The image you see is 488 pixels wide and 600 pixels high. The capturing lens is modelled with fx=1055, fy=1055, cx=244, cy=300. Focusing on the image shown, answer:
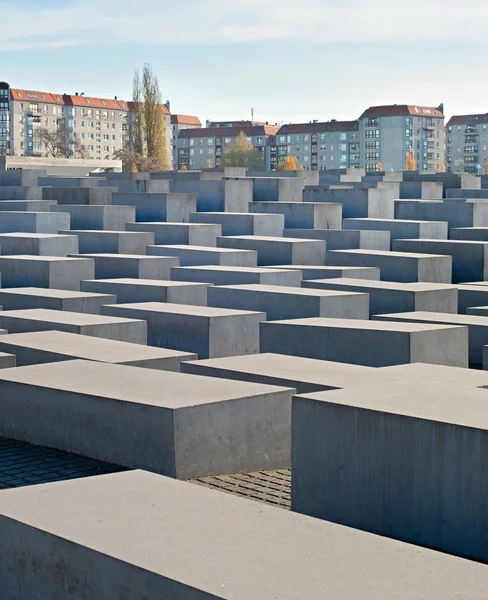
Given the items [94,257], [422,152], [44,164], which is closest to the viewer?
[94,257]

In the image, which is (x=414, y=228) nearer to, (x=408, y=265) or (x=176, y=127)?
(x=408, y=265)

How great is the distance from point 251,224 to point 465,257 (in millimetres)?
5718

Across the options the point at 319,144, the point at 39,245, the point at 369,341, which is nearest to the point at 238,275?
the point at 39,245

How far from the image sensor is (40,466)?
7.77m

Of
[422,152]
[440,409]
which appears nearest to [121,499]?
[440,409]

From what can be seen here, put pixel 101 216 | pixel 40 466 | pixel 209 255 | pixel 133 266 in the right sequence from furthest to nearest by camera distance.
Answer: pixel 101 216 < pixel 209 255 < pixel 133 266 < pixel 40 466

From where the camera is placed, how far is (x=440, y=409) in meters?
6.45

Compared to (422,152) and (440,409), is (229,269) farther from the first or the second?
(422,152)

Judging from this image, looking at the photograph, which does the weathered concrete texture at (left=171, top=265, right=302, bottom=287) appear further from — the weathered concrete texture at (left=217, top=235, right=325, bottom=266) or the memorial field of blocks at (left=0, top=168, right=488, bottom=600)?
the weathered concrete texture at (left=217, top=235, right=325, bottom=266)

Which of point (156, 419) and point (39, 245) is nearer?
point (156, 419)

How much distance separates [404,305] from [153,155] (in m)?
60.1

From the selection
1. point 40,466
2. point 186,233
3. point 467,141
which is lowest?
point 40,466

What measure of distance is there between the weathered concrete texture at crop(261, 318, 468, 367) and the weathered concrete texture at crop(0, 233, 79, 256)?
857 cm

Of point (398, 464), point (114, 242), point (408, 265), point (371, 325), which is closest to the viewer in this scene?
point (398, 464)
